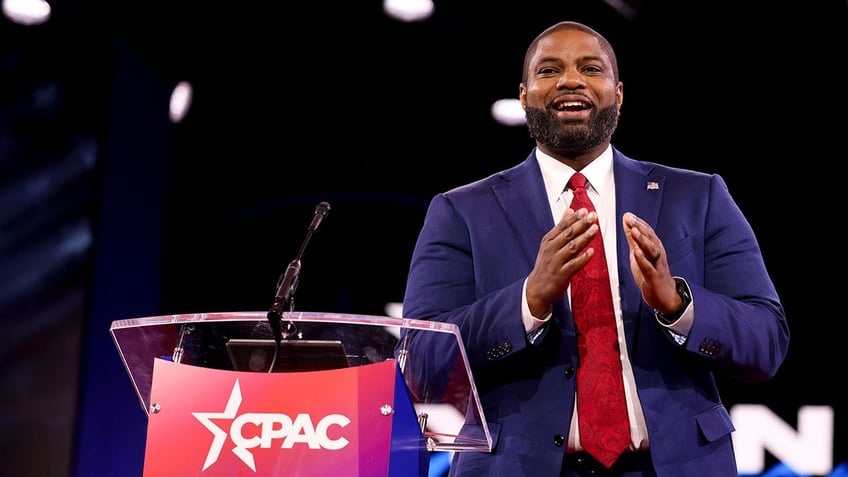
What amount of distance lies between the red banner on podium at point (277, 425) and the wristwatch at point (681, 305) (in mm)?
524

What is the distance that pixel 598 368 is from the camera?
1749 mm

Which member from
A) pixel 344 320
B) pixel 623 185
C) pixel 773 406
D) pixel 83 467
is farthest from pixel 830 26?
pixel 83 467

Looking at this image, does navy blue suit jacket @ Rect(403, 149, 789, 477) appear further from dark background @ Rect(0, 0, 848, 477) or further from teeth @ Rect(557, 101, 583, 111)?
dark background @ Rect(0, 0, 848, 477)

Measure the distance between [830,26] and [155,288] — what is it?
13.3ft

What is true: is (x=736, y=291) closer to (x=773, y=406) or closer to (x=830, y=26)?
(x=830, y=26)

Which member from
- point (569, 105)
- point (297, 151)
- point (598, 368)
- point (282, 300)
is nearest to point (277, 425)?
point (282, 300)

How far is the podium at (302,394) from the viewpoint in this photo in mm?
1432

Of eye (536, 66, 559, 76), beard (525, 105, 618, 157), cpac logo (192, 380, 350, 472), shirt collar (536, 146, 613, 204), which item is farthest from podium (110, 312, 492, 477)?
eye (536, 66, 559, 76)

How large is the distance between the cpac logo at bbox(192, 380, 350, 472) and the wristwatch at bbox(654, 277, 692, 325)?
1.99 ft

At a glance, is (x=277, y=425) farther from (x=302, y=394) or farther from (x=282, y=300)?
(x=282, y=300)

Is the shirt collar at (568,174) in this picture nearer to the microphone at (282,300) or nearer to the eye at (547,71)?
the eye at (547,71)

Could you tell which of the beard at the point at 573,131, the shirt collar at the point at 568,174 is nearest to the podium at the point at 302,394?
the shirt collar at the point at 568,174

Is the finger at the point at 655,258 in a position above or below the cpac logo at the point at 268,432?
above

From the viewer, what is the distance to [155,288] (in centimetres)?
565
